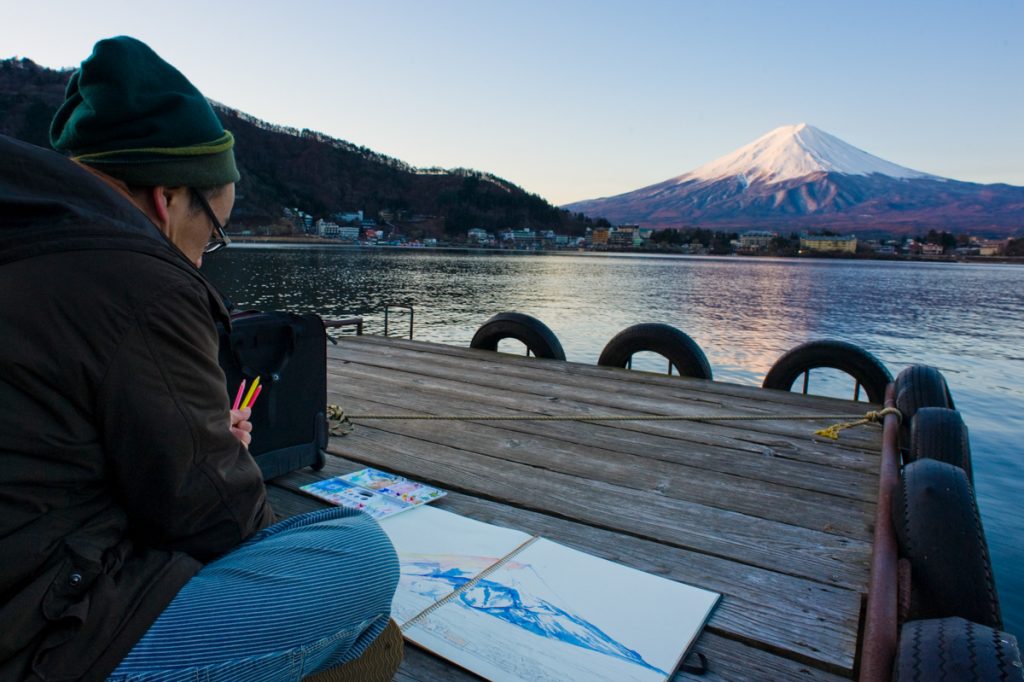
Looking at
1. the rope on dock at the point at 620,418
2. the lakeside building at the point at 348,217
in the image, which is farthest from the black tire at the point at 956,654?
the lakeside building at the point at 348,217

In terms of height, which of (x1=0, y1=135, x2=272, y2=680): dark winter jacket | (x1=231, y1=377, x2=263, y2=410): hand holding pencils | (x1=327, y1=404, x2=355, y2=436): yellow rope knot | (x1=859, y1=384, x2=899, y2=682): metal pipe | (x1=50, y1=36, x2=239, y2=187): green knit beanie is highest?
(x1=50, y1=36, x2=239, y2=187): green knit beanie

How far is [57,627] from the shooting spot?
0.87 metres

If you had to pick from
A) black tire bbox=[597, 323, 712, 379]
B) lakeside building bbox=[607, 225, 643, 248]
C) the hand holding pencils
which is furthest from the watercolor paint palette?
lakeside building bbox=[607, 225, 643, 248]

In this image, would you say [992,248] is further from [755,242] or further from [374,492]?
[374,492]

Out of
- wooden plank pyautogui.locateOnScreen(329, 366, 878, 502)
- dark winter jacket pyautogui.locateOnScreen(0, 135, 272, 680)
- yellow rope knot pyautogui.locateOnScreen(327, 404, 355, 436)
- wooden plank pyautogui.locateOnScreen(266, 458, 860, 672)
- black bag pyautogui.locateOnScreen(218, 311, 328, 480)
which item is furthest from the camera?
yellow rope knot pyautogui.locateOnScreen(327, 404, 355, 436)

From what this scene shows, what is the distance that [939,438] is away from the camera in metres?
3.03

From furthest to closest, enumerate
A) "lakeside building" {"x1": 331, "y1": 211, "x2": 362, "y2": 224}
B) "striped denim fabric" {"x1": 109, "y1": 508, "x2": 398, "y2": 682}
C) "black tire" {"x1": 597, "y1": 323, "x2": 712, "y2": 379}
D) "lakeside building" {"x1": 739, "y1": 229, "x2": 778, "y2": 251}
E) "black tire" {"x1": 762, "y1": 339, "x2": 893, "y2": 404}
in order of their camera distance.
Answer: "lakeside building" {"x1": 739, "y1": 229, "x2": 778, "y2": 251}
"lakeside building" {"x1": 331, "y1": 211, "x2": 362, "y2": 224}
"black tire" {"x1": 597, "y1": 323, "x2": 712, "y2": 379}
"black tire" {"x1": 762, "y1": 339, "x2": 893, "y2": 404}
"striped denim fabric" {"x1": 109, "y1": 508, "x2": 398, "y2": 682}

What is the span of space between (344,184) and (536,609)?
11530cm

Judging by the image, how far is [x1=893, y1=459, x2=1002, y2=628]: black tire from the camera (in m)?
1.81

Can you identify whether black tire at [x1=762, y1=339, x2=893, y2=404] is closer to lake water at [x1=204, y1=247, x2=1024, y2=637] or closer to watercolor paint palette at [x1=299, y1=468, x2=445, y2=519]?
lake water at [x1=204, y1=247, x2=1024, y2=637]

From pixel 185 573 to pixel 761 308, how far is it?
101ft

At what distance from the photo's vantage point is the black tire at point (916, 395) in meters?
3.58

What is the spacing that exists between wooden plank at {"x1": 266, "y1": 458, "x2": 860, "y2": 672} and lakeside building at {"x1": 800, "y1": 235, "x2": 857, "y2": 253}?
121 meters

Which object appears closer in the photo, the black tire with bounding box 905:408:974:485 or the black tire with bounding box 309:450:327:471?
the black tire with bounding box 309:450:327:471
